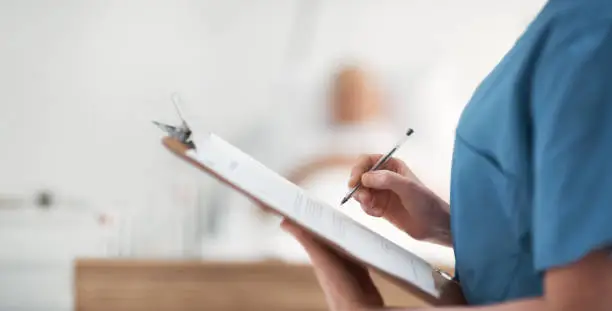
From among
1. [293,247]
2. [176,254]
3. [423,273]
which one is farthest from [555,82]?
[176,254]

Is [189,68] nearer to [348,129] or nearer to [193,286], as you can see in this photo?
[348,129]

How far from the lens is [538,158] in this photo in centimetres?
47

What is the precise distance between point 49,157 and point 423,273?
176 cm

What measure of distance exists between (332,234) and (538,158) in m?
0.16

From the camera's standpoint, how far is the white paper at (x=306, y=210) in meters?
0.53

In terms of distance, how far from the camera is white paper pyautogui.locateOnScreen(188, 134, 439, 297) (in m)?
0.53

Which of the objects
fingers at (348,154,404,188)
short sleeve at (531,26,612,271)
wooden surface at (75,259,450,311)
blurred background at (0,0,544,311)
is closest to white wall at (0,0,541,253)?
blurred background at (0,0,544,311)

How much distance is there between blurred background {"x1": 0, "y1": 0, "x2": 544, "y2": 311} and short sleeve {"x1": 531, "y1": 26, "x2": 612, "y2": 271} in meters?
1.62

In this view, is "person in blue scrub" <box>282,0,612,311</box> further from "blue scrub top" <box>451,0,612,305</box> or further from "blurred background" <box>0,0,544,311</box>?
"blurred background" <box>0,0,544,311</box>

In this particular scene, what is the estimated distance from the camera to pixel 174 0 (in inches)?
85.6

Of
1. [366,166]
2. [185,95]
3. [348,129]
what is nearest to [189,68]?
[185,95]

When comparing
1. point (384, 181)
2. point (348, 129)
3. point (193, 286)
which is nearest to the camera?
point (384, 181)

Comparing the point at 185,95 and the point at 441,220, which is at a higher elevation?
the point at 185,95

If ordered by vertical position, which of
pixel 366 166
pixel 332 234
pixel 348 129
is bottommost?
pixel 332 234
